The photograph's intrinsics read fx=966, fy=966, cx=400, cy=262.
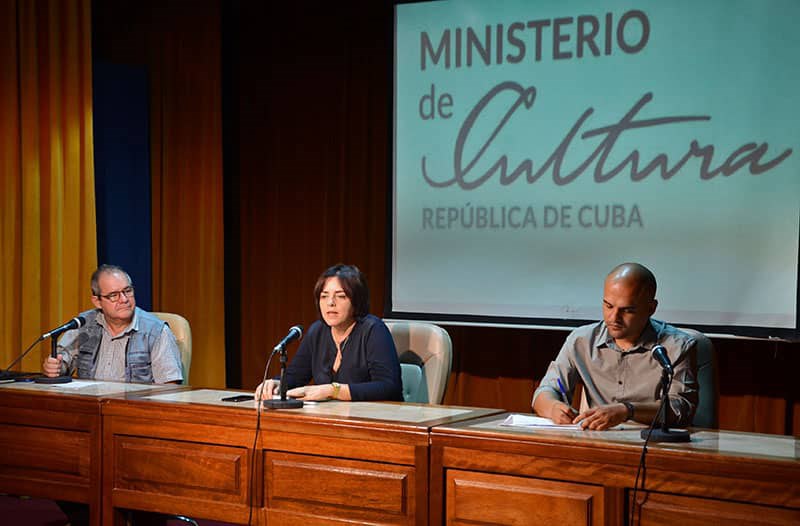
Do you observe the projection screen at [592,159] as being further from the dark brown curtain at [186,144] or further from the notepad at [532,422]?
the notepad at [532,422]

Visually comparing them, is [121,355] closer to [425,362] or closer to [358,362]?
[358,362]

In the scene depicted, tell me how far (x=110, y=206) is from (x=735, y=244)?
11.1ft

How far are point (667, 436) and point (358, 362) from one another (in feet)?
4.42

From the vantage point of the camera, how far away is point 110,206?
553 centimetres

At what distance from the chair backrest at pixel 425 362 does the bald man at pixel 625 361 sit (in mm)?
584

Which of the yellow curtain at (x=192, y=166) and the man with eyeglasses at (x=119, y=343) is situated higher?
the yellow curtain at (x=192, y=166)

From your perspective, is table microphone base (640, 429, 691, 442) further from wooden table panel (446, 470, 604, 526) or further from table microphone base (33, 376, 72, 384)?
table microphone base (33, 376, 72, 384)

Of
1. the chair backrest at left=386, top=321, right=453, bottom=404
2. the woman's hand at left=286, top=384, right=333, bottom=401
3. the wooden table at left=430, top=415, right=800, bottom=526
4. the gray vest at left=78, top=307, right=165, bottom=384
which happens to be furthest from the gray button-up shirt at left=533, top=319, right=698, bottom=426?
the gray vest at left=78, top=307, right=165, bottom=384

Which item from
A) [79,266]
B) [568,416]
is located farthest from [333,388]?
[79,266]

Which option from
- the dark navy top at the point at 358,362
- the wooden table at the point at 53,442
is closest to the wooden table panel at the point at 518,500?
the dark navy top at the point at 358,362

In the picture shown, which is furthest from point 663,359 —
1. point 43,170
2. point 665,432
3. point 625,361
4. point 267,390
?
point 43,170

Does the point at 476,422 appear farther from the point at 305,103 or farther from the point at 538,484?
the point at 305,103

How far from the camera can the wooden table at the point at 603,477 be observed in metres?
2.17

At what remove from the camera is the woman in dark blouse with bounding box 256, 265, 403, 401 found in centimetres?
339
